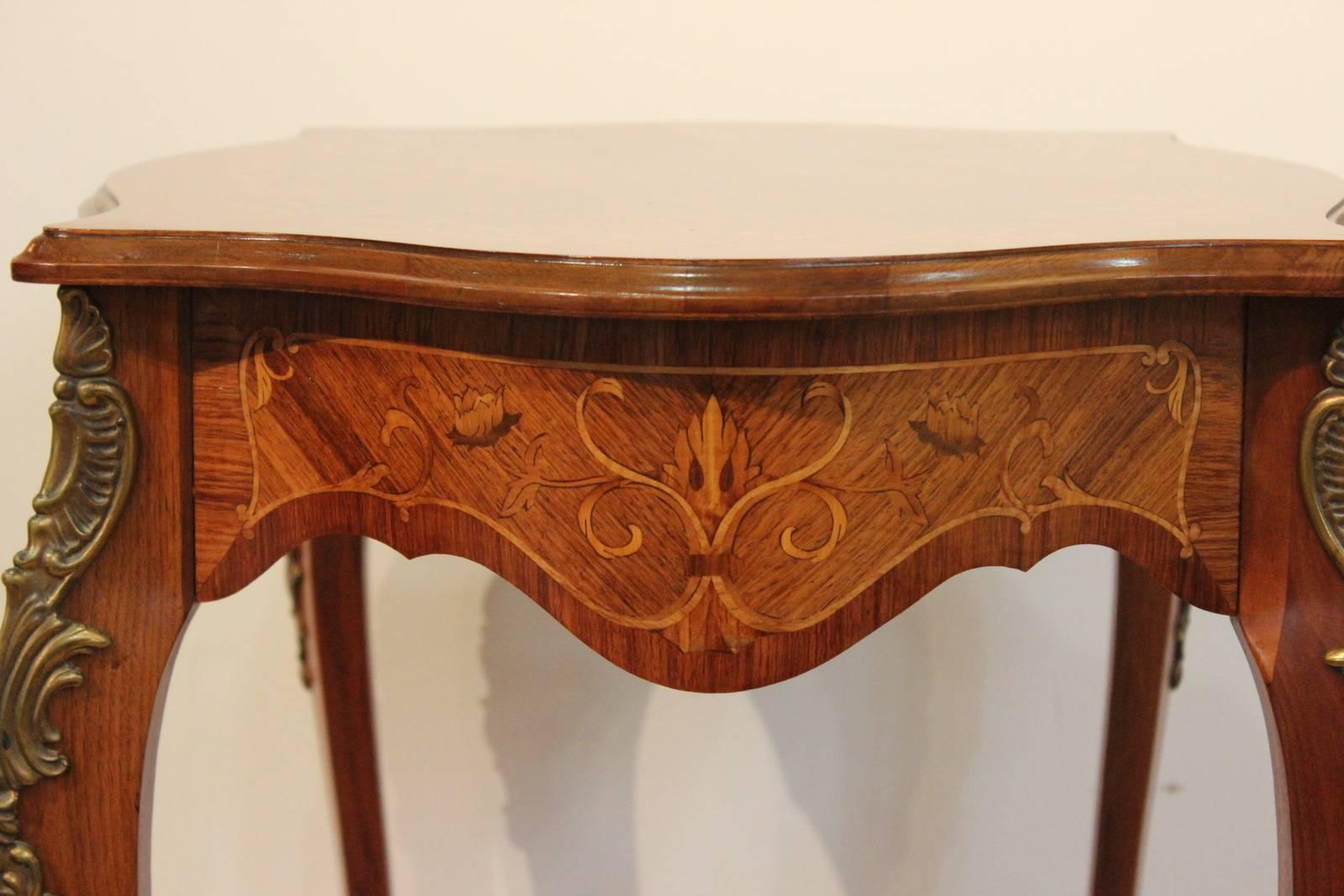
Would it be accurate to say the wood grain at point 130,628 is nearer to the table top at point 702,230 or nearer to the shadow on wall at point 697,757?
the table top at point 702,230

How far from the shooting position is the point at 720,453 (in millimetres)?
529

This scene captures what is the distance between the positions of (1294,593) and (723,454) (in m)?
0.24

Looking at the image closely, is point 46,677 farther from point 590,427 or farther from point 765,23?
point 765,23

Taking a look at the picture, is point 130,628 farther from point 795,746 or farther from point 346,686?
point 795,746

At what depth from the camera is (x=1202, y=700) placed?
1.26m

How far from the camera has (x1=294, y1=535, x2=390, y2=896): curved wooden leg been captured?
1.05m

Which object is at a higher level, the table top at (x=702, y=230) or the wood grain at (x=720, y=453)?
the table top at (x=702, y=230)

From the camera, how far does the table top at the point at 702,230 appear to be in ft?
1.58

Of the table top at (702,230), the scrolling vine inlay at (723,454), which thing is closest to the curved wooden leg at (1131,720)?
the table top at (702,230)

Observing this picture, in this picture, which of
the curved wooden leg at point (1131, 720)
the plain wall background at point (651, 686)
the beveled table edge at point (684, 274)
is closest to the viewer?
the beveled table edge at point (684, 274)

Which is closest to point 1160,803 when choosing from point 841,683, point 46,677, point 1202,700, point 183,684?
point 1202,700

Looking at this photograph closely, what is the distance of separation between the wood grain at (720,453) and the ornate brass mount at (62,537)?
4 centimetres

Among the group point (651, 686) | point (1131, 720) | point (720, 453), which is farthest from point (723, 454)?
point (651, 686)

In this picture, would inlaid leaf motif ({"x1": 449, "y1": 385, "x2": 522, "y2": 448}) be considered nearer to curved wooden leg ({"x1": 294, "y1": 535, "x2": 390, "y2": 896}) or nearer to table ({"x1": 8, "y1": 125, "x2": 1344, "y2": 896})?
table ({"x1": 8, "y1": 125, "x2": 1344, "y2": 896})
